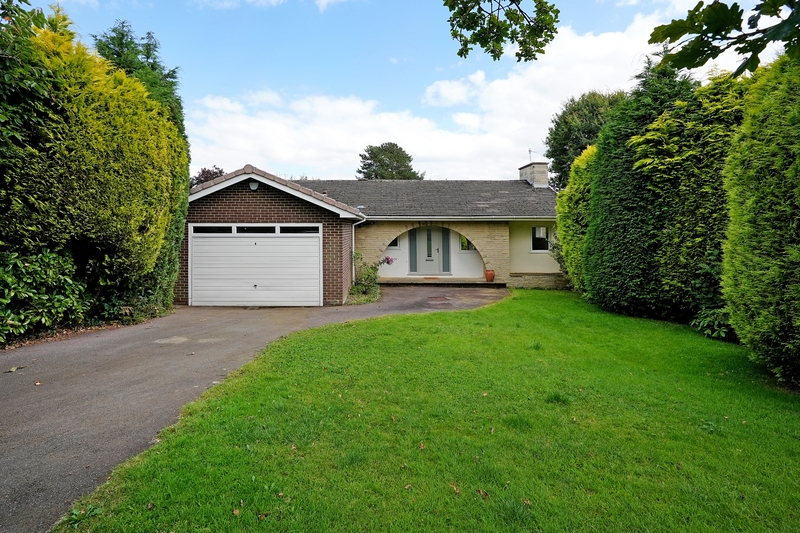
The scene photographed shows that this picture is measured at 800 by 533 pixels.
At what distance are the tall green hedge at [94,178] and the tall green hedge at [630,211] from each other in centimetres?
1033

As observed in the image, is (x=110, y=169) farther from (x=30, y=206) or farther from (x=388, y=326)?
(x=388, y=326)

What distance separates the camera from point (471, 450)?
3.34 meters

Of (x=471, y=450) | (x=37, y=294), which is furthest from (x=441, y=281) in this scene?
(x=471, y=450)

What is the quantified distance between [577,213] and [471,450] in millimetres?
11056

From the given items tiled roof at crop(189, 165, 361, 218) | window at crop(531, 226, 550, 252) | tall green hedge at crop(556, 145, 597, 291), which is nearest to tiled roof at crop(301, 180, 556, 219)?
window at crop(531, 226, 550, 252)

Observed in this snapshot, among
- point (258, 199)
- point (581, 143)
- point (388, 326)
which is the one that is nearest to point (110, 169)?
point (258, 199)

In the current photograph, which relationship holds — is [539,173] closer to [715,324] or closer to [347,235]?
[347,235]

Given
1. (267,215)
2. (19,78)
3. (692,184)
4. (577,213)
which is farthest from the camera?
(577,213)

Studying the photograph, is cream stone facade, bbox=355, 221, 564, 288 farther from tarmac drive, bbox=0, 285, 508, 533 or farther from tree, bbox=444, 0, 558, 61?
tree, bbox=444, 0, 558, 61

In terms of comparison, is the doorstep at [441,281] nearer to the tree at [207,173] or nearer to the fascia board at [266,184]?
the fascia board at [266,184]

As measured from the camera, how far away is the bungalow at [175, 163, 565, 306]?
11531mm

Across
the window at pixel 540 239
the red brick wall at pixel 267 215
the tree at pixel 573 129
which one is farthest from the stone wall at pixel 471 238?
the tree at pixel 573 129

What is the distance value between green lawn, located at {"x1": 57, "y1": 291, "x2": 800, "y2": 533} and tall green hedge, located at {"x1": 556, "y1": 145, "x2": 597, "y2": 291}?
6852mm

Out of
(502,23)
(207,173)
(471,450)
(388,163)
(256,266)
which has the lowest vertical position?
(471,450)
